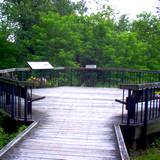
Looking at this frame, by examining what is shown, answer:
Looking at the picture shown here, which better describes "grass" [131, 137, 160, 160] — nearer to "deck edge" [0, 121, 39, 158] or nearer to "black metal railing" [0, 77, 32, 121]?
"deck edge" [0, 121, 39, 158]

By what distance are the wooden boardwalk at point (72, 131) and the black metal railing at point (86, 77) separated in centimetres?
285

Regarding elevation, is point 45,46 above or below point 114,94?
above

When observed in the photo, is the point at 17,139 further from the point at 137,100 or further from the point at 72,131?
the point at 137,100

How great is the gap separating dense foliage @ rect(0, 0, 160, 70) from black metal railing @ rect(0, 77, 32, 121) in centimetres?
709

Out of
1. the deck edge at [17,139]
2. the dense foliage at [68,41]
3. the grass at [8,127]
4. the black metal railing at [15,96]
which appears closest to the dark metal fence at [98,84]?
the black metal railing at [15,96]

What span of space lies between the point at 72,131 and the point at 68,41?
428 inches

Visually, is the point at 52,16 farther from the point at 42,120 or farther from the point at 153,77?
the point at 42,120

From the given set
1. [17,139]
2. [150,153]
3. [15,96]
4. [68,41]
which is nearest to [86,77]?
[68,41]

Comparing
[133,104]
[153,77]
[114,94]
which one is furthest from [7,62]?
[133,104]

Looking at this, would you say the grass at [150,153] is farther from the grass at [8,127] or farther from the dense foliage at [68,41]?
the dense foliage at [68,41]

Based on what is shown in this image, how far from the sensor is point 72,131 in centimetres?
704

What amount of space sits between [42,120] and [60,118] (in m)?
0.44

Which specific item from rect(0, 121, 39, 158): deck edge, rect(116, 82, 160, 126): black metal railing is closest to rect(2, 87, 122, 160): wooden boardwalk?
rect(0, 121, 39, 158): deck edge

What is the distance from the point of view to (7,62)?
15344 millimetres
